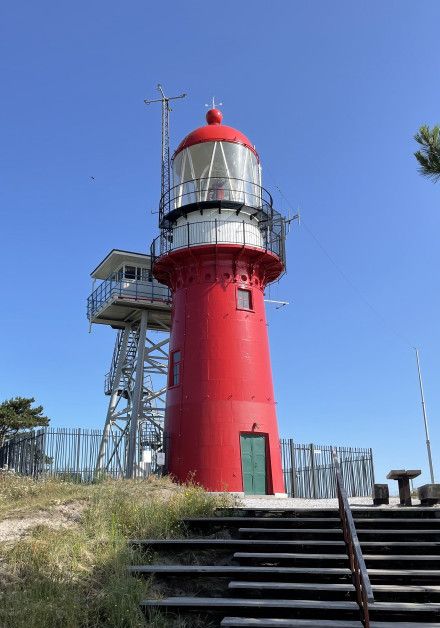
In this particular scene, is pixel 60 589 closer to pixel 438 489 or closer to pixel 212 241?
pixel 438 489

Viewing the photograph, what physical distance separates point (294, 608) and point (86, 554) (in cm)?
320

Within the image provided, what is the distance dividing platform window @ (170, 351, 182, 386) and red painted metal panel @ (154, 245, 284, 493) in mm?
200

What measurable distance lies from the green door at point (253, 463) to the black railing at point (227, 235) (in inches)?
243

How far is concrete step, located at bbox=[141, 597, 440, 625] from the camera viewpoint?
25.0 ft

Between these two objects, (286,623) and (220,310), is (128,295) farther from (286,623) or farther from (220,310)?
(286,623)

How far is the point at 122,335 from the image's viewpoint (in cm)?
3038

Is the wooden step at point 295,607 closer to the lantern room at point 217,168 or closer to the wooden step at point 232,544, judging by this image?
the wooden step at point 232,544

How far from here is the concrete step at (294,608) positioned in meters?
7.62

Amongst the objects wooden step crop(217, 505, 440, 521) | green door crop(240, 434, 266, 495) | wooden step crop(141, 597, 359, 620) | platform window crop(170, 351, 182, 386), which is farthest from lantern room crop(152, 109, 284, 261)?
wooden step crop(141, 597, 359, 620)

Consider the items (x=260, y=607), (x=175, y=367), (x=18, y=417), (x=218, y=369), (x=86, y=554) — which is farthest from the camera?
(x=18, y=417)

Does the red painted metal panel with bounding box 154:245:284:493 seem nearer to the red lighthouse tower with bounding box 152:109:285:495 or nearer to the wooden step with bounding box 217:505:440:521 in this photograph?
the red lighthouse tower with bounding box 152:109:285:495

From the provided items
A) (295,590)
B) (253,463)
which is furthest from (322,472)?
(295,590)

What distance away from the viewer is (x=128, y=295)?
91.8 feet

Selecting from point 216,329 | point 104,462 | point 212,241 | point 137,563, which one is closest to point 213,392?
point 216,329
